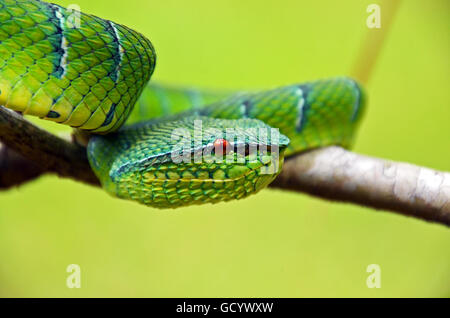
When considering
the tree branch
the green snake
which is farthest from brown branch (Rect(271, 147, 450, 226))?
the green snake

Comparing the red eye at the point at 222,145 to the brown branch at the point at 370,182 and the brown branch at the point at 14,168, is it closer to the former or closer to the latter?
the brown branch at the point at 370,182

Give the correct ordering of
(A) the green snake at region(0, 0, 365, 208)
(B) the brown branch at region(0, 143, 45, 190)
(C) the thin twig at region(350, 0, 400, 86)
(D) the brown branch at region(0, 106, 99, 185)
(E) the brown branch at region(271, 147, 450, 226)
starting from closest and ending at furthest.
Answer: (A) the green snake at region(0, 0, 365, 208) < (D) the brown branch at region(0, 106, 99, 185) < (E) the brown branch at region(271, 147, 450, 226) < (B) the brown branch at region(0, 143, 45, 190) < (C) the thin twig at region(350, 0, 400, 86)

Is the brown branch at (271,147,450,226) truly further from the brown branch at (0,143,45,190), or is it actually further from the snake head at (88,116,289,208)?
the brown branch at (0,143,45,190)

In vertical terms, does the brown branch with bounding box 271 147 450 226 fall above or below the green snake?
below

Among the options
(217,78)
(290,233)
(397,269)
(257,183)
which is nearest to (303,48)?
(217,78)

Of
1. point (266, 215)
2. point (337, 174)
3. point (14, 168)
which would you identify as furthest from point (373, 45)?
point (14, 168)

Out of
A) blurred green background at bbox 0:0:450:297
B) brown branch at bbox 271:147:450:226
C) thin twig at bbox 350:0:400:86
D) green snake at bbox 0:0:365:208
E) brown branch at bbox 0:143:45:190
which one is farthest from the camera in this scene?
blurred green background at bbox 0:0:450:297

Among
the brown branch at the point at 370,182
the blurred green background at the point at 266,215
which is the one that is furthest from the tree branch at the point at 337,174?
the blurred green background at the point at 266,215

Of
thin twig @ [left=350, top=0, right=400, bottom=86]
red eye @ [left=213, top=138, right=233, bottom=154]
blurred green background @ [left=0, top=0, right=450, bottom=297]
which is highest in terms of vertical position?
thin twig @ [left=350, top=0, right=400, bottom=86]
